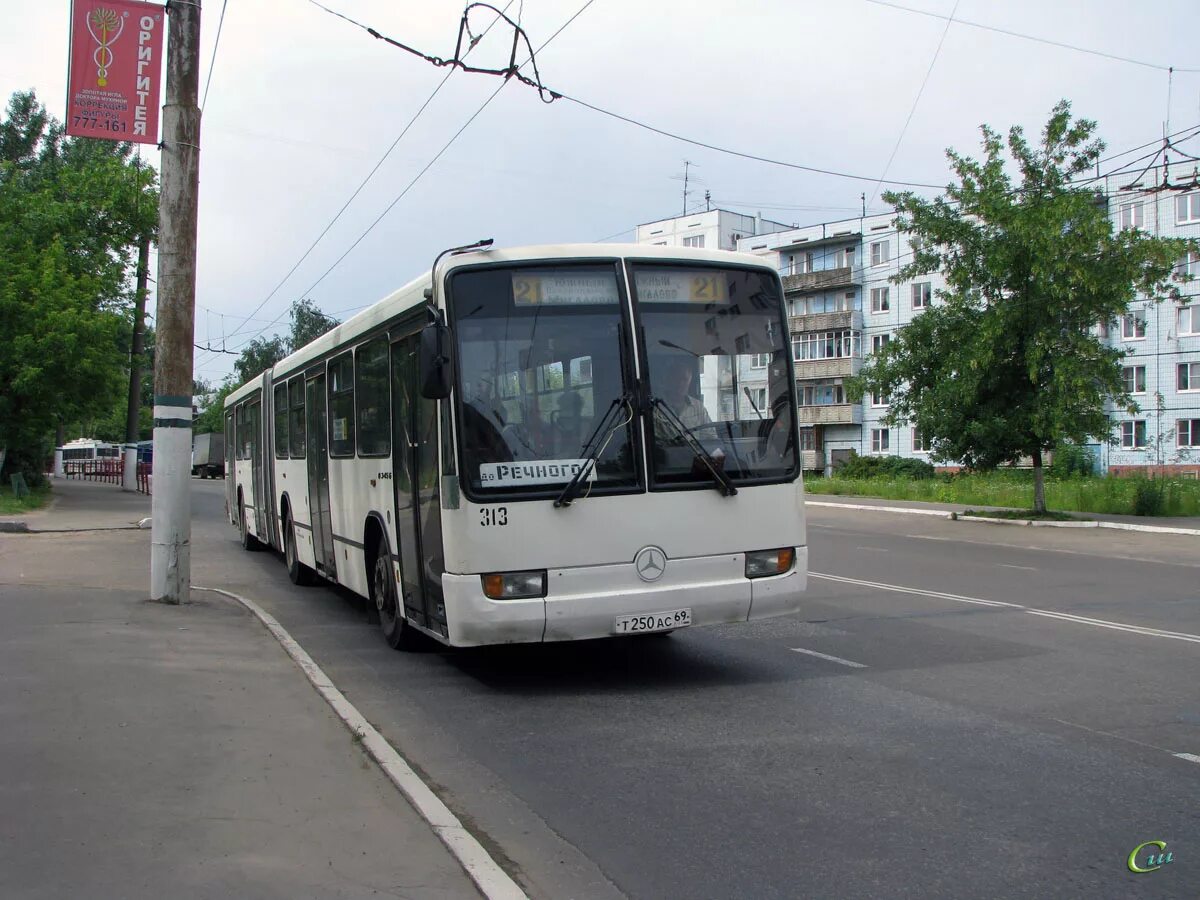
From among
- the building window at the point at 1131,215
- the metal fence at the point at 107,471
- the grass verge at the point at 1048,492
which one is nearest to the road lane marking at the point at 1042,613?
the grass verge at the point at 1048,492

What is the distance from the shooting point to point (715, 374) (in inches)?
302

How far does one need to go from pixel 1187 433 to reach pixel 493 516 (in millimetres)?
50961

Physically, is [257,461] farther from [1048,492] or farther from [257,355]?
[257,355]

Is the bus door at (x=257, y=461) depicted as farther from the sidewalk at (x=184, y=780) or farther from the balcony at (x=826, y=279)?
the balcony at (x=826, y=279)

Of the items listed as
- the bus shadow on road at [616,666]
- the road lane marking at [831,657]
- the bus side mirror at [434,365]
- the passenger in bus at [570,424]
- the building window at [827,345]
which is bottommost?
the bus shadow on road at [616,666]

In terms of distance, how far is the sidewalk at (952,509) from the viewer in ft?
80.3

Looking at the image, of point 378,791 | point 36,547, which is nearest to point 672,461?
point 378,791

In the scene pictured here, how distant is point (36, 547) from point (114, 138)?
982 centimetres

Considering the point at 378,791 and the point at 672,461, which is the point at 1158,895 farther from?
the point at 672,461

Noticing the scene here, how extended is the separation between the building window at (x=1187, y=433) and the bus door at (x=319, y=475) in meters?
47.5

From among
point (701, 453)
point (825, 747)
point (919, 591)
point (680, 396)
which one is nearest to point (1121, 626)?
point (919, 591)

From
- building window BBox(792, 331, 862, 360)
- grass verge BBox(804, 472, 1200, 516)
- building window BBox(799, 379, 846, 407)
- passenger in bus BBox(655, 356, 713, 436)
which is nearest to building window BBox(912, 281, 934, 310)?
building window BBox(792, 331, 862, 360)

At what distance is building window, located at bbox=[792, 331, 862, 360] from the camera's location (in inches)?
2665

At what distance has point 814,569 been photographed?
51.9 feet
